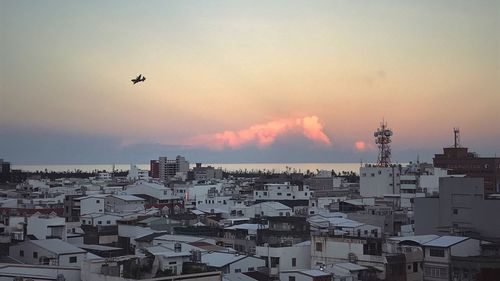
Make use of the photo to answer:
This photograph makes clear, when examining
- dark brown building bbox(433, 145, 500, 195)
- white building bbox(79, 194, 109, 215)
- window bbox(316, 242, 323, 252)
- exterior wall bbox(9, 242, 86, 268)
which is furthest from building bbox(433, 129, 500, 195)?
exterior wall bbox(9, 242, 86, 268)

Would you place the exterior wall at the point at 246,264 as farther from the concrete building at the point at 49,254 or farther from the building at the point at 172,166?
the building at the point at 172,166

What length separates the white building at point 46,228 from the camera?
74.7 feet

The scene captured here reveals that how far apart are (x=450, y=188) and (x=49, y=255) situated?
1358cm

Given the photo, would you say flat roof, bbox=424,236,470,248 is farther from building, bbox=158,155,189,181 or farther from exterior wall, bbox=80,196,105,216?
building, bbox=158,155,189,181

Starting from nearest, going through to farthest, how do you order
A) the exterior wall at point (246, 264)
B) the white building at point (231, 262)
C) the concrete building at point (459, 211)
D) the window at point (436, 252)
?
the window at point (436, 252) → the white building at point (231, 262) → the exterior wall at point (246, 264) → the concrete building at point (459, 211)

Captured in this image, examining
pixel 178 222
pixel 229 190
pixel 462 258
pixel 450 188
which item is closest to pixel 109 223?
pixel 178 222

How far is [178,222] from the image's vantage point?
30.1 metres

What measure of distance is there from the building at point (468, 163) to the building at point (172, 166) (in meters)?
49.6

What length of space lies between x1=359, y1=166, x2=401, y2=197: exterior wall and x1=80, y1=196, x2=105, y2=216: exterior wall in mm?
20930

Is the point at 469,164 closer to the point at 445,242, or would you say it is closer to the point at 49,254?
the point at 445,242

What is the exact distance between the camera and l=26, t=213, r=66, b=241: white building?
2277cm

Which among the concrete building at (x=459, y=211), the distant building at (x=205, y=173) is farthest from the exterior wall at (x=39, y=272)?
the distant building at (x=205, y=173)

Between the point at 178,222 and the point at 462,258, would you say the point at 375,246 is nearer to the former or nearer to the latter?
the point at 462,258

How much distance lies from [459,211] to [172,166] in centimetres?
8792
